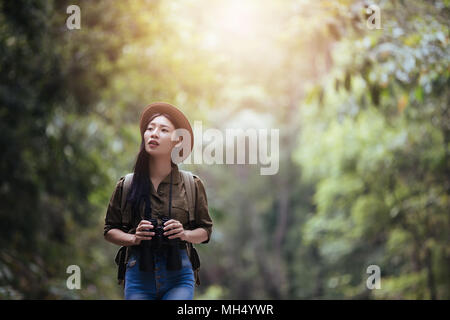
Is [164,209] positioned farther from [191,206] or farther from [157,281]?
[157,281]

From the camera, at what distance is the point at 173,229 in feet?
4.10

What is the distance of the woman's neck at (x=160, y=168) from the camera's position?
4.53 ft

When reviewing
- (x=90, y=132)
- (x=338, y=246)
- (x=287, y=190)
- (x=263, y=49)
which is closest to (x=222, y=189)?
(x=287, y=190)

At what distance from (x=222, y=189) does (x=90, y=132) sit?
1435 cm

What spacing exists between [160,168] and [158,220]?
0.54ft

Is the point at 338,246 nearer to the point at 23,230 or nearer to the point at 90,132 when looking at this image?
the point at 90,132

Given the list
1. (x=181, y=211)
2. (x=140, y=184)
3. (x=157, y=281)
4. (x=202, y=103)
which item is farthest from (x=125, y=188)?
(x=202, y=103)

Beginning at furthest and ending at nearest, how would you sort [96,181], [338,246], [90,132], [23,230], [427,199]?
[338,246]
[427,199]
[90,132]
[96,181]
[23,230]

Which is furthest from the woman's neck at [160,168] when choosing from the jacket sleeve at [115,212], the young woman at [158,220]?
the jacket sleeve at [115,212]

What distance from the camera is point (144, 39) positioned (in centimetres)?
610

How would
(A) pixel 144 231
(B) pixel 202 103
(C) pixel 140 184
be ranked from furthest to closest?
(B) pixel 202 103 → (C) pixel 140 184 → (A) pixel 144 231

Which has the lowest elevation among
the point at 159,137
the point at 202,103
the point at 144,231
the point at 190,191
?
the point at 144,231

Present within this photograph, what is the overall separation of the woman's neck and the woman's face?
2 cm

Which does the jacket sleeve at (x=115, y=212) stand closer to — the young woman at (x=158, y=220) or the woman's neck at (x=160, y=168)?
the young woman at (x=158, y=220)
